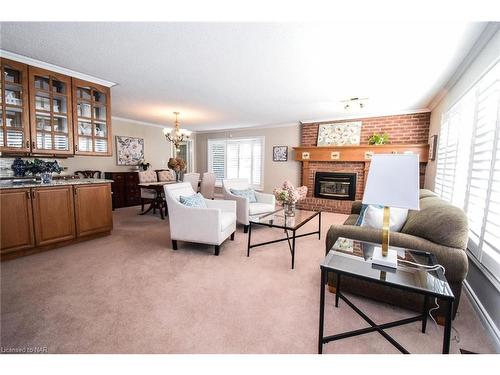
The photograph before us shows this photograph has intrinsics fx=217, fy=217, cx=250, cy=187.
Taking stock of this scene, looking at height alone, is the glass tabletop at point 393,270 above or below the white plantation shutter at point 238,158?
below

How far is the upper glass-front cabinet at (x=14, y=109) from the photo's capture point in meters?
2.49

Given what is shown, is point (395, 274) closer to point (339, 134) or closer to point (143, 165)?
point (339, 134)

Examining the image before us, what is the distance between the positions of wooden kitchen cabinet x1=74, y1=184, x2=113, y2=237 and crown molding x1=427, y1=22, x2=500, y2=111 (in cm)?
457

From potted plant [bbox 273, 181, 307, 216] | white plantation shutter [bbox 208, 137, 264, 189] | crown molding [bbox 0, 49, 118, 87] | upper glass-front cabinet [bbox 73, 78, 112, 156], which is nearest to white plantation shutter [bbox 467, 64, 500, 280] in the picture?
potted plant [bbox 273, 181, 307, 216]

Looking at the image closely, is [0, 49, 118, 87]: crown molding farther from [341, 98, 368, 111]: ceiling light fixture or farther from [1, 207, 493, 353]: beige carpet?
[341, 98, 368, 111]: ceiling light fixture

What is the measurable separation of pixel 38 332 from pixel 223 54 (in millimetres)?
2766

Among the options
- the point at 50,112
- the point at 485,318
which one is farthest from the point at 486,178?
the point at 50,112

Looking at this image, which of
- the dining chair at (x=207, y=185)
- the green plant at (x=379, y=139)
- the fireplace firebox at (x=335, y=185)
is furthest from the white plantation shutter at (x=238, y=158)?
the green plant at (x=379, y=139)

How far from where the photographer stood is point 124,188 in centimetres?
540

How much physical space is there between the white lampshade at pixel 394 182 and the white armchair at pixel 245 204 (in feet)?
7.94

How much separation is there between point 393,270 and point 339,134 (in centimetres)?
457

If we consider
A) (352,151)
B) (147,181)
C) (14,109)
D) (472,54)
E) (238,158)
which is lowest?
(147,181)

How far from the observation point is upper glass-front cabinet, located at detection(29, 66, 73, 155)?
2699 millimetres

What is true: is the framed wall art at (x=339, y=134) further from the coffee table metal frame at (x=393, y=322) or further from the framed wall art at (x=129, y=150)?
the framed wall art at (x=129, y=150)
